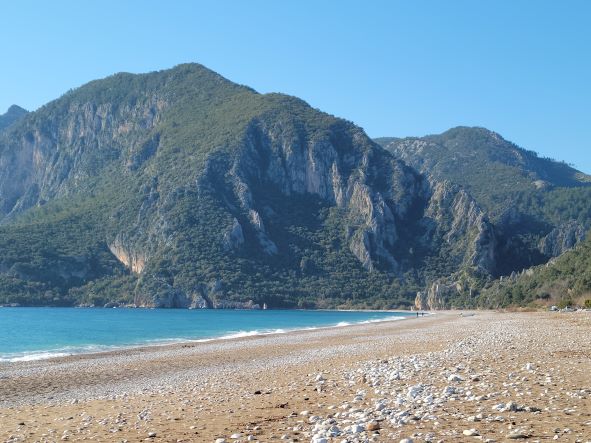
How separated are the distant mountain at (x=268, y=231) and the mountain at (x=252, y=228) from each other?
0.36m

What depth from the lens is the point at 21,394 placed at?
19.4 metres

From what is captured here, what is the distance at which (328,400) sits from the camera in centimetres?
1385

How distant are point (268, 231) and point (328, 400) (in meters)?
158

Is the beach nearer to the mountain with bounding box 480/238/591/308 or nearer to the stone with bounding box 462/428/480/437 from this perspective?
the stone with bounding box 462/428/480/437

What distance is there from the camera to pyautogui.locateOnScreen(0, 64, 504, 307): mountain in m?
160

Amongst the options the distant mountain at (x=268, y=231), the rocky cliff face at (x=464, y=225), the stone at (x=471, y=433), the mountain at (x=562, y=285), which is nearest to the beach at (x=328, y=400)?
the stone at (x=471, y=433)

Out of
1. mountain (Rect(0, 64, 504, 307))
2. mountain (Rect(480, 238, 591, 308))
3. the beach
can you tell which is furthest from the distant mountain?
the beach

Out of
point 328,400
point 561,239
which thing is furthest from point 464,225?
point 328,400

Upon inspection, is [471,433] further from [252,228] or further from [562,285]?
[252,228]

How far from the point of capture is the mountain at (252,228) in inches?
6289

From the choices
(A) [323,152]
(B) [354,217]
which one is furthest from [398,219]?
(A) [323,152]

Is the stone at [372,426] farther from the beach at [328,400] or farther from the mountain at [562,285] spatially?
the mountain at [562,285]

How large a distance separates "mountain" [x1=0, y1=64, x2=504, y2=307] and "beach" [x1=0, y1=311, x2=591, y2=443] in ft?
445

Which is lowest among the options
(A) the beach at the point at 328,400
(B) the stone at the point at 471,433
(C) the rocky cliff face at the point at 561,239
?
(A) the beach at the point at 328,400
